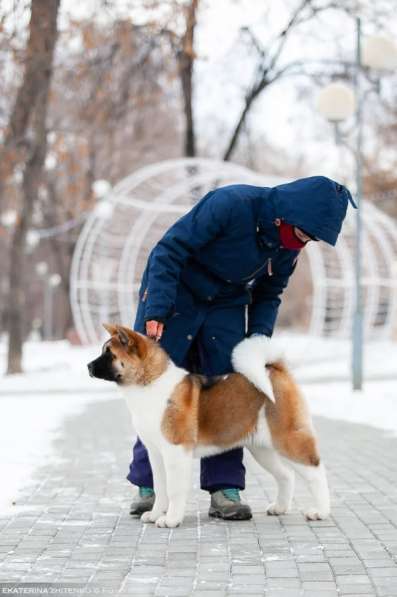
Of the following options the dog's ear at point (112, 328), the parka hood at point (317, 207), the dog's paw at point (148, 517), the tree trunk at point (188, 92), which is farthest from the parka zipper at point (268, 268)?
the tree trunk at point (188, 92)

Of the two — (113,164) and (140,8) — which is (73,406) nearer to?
(140,8)

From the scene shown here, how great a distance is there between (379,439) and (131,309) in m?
13.6

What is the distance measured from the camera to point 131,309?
74.4 feet

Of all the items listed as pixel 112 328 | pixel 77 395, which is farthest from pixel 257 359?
pixel 77 395

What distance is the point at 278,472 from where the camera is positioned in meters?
5.64

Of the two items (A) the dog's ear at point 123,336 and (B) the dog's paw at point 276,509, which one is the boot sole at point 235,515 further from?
(A) the dog's ear at point 123,336

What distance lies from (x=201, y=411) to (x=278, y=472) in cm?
63

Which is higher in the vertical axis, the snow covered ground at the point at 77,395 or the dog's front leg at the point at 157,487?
the dog's front leg at the point at 157,487

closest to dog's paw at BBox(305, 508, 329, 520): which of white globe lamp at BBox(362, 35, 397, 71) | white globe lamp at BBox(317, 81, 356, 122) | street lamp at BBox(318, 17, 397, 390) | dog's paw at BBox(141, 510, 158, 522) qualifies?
dog's paw at BBox(141, 510, 158, 522)

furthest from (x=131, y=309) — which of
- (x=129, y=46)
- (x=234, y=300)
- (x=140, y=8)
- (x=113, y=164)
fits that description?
(x=234, y=300)

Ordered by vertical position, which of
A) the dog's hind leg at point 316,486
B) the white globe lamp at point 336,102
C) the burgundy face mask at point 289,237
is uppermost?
the white globe lamp at point 336,102

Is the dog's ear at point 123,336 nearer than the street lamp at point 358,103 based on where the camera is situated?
Yes

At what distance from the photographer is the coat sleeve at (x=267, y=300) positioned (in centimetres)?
589

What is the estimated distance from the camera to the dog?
5180 millimetres
